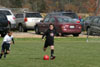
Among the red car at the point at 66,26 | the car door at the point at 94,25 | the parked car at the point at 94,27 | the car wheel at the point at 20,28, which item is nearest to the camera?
the red car at the point at 66,26

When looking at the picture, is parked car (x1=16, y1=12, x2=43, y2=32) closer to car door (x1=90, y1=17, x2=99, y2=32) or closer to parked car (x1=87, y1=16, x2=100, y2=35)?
parked car (x1=87, y1=16, x2=100, y2=35)

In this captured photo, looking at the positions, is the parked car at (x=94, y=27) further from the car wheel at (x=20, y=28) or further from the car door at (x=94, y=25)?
the car wheel at (x=20, y=28)

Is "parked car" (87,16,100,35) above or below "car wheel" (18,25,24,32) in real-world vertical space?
above

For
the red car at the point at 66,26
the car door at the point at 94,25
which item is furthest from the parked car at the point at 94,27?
the red car at the point at 66,26

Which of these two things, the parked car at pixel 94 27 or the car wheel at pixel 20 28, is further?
the car wheel at pixel 20 28

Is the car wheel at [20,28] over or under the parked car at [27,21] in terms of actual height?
under

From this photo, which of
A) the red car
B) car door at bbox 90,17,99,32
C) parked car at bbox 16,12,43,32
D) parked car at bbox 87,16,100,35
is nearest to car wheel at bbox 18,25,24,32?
parked car at bbox 16,12,43,32

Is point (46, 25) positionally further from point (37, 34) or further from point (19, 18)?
point (19, 18)

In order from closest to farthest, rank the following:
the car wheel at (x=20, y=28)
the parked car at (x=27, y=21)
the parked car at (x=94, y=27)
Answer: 1. the parked car at (x=94, y=27)
2. the parked car at (x=27, y=21)
3. the car wheel at (x=20, y=28)

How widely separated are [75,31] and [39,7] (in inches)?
2858

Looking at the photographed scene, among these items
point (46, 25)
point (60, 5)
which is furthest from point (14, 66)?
point (60, 5)

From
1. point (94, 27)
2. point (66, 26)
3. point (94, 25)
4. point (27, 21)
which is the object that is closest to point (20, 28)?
point (27, 21)

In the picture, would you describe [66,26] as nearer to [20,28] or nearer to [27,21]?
[27,21]

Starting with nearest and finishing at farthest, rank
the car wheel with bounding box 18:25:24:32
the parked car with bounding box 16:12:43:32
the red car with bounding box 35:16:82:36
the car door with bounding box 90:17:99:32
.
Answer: the red car with bounding box 35:16:82:36
the car door with bounding box 90:17:99:32
the parked car with bounding box 16:12:43:32
the car wheel with bounding box 18:25:24:32
